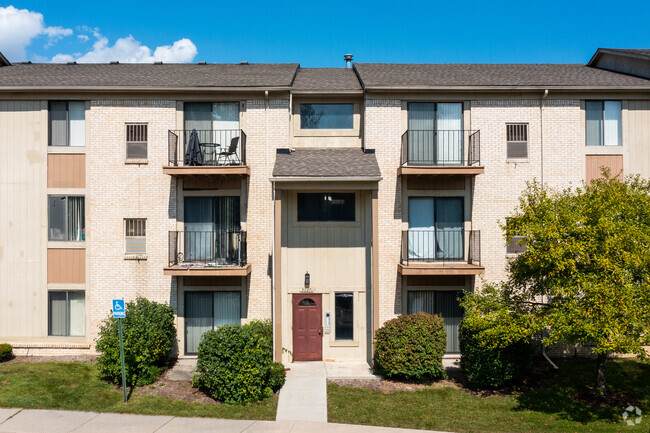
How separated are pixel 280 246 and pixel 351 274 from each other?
2.55 meters

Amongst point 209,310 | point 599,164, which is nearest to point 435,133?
point 599,164

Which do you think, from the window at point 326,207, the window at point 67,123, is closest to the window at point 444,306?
the window at point 326,207

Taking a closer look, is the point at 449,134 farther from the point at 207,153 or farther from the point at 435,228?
the point at 207,153

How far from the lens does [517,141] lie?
15914mm

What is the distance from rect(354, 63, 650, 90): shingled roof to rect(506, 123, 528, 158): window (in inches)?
52.9

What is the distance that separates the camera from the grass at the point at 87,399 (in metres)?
11.6

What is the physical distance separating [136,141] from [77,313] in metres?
6.12

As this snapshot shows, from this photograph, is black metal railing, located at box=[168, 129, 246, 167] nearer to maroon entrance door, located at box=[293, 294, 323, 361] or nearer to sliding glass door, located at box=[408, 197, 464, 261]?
maroon entrance door, located at box=[293, 294, 323, 361]

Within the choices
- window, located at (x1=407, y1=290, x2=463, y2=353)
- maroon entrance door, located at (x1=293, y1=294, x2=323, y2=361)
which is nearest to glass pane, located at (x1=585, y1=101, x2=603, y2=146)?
window, located at (x1=407, y1=290, x2=463, y2=353)

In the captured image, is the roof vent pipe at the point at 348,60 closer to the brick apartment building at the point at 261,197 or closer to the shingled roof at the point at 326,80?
the shingled roof at the point at 326,80

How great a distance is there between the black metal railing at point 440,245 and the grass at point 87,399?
6.49 meters

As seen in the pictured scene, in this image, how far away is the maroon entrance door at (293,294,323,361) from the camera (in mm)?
15531

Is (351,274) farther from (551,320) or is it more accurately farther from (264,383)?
(551,320)

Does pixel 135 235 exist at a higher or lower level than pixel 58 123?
lower
